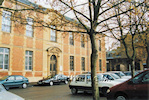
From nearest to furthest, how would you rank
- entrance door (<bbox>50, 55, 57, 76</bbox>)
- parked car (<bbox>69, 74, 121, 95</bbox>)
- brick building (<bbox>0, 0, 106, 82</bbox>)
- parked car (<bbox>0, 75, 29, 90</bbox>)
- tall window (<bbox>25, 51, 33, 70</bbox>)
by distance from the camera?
parked car (<bbox>69, 74, 121, 95</bbox>) → parked car (<bbox>0, 75, 29, 90</bbox>) → brick building (<bbox>0, 0, 106, 82</bbox>) → tall window (<bbox>25, 51, 33, 70</bbox>) → entrance door (<bbox>50, 55, 57, 76</bbox>)

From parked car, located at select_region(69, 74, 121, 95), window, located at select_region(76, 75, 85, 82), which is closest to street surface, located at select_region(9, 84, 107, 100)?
parked car, located at select_region(69, 74, 121, 95)

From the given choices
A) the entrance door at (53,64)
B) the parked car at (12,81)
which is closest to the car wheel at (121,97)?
the parked car at (12,81)

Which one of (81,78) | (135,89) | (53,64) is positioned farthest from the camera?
(53,64)

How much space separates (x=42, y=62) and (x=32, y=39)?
12.7 feet

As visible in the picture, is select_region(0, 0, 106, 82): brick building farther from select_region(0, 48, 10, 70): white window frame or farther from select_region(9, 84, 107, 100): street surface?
select_region(9, 84, 107, 100): street surface

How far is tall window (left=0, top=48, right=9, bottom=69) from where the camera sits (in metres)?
19.7

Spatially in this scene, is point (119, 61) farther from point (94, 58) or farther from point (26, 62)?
point (94, 58)

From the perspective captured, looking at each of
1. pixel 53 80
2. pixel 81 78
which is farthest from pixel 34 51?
pixel 81 78

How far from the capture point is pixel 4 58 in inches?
784

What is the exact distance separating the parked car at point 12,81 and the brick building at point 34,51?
12.4 ft

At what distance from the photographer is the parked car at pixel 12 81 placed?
50.8 feet

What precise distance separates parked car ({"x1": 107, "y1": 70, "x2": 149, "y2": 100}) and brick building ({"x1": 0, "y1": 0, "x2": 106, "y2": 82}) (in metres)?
8.84

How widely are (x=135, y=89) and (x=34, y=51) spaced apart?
1938 centimetres

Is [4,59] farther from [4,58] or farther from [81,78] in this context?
[81,78]
